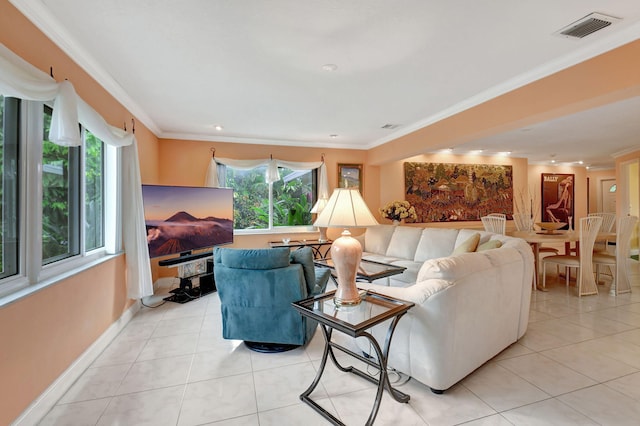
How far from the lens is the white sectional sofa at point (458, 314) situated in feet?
6.59

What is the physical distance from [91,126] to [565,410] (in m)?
3.94

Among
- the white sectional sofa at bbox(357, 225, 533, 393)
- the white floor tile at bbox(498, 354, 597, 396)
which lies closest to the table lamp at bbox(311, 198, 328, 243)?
the white sectional sofa at bbox(357, 225, 533, 393)

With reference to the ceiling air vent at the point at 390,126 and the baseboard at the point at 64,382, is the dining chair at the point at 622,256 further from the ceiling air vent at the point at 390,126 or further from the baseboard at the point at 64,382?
the baseboard at the point at 64,382

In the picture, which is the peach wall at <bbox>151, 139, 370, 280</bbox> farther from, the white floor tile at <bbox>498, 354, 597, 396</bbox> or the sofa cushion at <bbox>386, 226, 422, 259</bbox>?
the white floor tile at <bbox>498, 354, 597, 396</bbox>

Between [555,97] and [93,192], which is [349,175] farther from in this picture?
[93,192]

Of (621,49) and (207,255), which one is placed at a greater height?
(621,49)

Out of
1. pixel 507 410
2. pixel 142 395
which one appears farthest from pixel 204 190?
pixel 507 410

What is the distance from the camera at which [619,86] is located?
7.29ft

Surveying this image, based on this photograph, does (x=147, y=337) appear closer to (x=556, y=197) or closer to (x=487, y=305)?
(x=487, y=305)

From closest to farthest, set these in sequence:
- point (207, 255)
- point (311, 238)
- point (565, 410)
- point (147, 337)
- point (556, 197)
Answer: point (565, 410), point (147, 337), point (207, 255), point (311, 238), point (556, 197)

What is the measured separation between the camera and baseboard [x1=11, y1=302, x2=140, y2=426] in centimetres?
180

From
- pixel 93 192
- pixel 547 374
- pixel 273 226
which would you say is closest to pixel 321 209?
pixel 273 226

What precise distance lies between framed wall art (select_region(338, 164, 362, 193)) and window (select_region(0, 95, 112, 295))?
3.93 meters

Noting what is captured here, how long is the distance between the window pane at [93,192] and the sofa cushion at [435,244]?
390 centimetres
